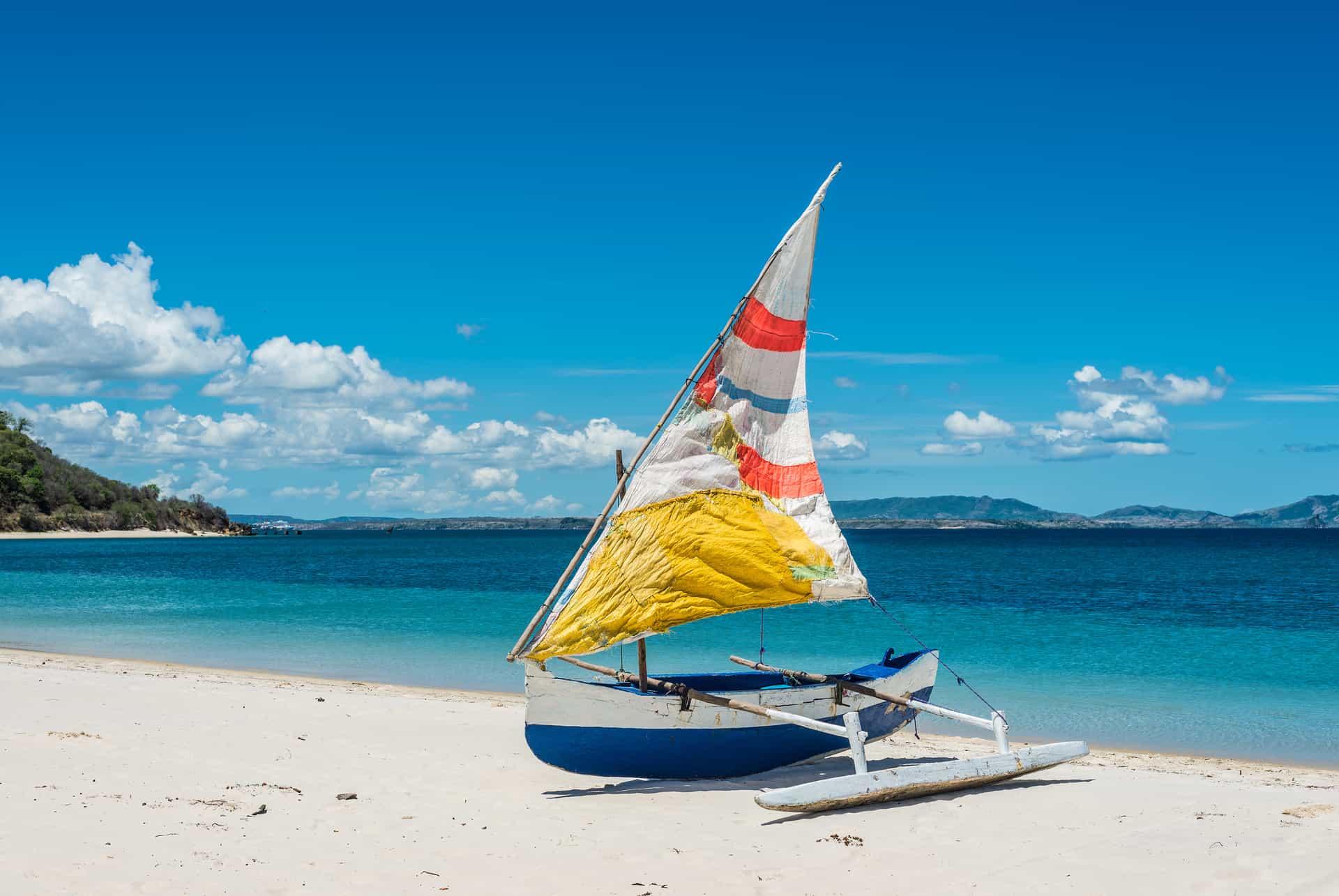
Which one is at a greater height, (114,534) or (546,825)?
(114,534)

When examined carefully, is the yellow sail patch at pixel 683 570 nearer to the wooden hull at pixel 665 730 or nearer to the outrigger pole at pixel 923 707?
the wooden hull at pixel 665 730

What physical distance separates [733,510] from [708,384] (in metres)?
1.60

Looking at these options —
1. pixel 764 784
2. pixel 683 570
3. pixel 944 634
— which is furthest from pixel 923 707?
pixel 944 634

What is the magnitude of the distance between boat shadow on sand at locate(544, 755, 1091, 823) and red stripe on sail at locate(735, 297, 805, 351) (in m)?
5.33

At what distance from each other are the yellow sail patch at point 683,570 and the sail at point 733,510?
0.01 metres

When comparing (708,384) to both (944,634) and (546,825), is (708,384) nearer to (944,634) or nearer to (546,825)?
(546,825)

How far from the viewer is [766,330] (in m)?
12.7

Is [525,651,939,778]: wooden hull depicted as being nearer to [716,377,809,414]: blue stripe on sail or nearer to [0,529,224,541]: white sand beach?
[716,377,809,414]: blue stripe on sail

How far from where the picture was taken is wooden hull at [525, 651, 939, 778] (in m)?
11.5

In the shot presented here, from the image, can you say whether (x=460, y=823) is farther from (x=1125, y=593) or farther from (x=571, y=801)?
(x=1125, y=593)

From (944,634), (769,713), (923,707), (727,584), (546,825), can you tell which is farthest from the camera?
(944,634)

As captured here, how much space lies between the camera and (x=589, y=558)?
11.6m

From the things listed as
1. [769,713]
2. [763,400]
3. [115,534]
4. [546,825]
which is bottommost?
[546,825]

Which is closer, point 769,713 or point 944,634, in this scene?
point 769,713
